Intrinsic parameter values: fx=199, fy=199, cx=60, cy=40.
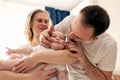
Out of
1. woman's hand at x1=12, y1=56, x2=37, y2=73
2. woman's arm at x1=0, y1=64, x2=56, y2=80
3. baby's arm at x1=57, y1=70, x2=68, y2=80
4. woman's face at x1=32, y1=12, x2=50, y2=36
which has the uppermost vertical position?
woman's face at x1=32, y1=12, x2=50, y2=36

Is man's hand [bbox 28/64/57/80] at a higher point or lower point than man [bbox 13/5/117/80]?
lower

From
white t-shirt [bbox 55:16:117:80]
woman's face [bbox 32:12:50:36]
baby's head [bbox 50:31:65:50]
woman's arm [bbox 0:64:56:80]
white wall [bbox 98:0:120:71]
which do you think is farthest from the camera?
white wall [bbox 98:0:120:71]

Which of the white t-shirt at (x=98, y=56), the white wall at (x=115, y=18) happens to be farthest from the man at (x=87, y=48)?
the white wall at (x=115, y=18)

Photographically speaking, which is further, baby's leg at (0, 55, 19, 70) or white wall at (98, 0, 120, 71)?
white wall at (98, 0, 120, 71)

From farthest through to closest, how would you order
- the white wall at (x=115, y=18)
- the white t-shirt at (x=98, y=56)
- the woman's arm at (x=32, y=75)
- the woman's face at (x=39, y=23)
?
the white wall at (x=115, y=18) < the woman's face at (x=39, y=23) < the white t-shirt at (x=98, y=56) < the woman's arm at (x=32, y=75)

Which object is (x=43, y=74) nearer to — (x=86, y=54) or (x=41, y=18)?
(x=86, y=54)

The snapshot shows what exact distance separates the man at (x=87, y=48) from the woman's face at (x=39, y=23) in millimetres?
527

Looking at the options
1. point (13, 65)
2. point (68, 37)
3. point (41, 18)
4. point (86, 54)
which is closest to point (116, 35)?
point (41, 18)

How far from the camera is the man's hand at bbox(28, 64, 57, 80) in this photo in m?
1.13

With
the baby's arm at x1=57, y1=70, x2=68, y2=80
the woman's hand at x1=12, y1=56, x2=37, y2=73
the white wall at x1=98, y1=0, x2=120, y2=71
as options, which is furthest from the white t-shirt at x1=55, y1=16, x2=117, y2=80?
the white wall at x1=98, y1=0, x2=120, y2=71

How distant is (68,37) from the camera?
1188mm

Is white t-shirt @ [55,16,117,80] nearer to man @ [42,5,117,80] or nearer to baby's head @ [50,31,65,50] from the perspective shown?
man @ [42,5,117,80]

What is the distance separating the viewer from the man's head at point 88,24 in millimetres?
1133

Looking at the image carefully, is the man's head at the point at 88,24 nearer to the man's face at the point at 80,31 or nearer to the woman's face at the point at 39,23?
the man's face at the point at 80,31
